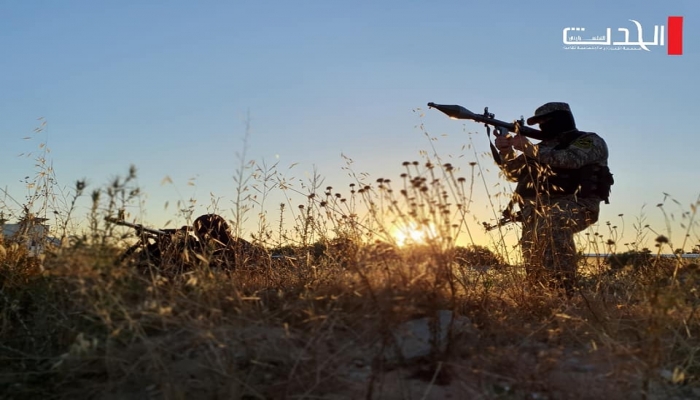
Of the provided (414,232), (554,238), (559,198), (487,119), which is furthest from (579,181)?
(414,232)

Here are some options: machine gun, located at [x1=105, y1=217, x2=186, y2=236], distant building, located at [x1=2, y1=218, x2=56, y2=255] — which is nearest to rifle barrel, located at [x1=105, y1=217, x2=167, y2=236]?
machine gun, located at [x1=105, y1=217, x2=186, y2=236]

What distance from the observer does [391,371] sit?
2.74m

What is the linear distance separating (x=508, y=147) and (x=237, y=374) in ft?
12.3

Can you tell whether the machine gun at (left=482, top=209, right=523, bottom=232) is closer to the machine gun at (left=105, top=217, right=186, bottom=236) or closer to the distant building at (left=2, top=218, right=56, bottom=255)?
the machine gun at (left=105, top=217, right=186, bottom=236)

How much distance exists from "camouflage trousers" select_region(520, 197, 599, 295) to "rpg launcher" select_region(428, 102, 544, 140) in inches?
32.0

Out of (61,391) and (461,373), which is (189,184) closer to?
(61,391)

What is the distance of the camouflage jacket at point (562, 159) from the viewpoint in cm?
520

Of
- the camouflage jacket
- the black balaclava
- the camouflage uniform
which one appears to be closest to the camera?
the camouflage uniform

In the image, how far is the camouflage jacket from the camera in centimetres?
520

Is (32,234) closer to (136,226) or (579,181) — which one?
(136,226)

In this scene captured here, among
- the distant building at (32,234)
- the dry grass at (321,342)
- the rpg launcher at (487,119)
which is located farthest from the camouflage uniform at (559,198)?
the distant building at (32,234)

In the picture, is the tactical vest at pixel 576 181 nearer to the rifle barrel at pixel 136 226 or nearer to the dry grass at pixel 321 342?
the dry grass at pixel 321 342

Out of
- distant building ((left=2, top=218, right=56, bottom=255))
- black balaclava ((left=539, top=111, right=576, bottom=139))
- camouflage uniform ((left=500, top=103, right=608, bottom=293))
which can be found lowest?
distant building ((left=2, top=218, right=56, bottom=255))

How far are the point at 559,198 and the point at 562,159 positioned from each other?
446 mm
